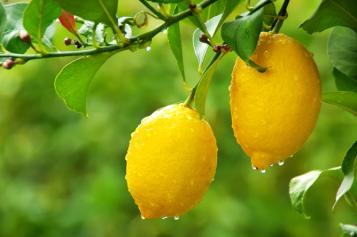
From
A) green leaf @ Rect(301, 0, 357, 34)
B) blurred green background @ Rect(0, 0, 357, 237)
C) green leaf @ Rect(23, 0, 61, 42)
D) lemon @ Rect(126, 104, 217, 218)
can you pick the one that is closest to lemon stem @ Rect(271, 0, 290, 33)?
green leaf @ Rect(301, 0, 357, 34)

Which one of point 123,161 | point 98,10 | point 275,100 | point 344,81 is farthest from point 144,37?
point 123,161

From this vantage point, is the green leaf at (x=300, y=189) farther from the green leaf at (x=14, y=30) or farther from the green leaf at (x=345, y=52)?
the green leaf at (x=14, y=30)

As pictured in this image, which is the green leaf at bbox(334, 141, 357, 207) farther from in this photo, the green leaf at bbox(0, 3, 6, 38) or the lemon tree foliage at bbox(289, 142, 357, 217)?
the green leaf at bbox(0, 3, 6, 38)

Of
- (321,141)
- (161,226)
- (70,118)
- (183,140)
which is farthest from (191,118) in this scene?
(70,118)

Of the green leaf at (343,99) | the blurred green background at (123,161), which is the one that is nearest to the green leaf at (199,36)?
the green leaf at (343,99)

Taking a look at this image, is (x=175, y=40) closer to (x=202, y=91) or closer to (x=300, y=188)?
(x=202, y=91)

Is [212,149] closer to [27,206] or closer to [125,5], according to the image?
[27,206]

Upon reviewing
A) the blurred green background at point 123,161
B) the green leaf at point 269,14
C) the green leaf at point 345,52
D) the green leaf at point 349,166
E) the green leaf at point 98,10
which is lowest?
the blurred green background at point 123,161
